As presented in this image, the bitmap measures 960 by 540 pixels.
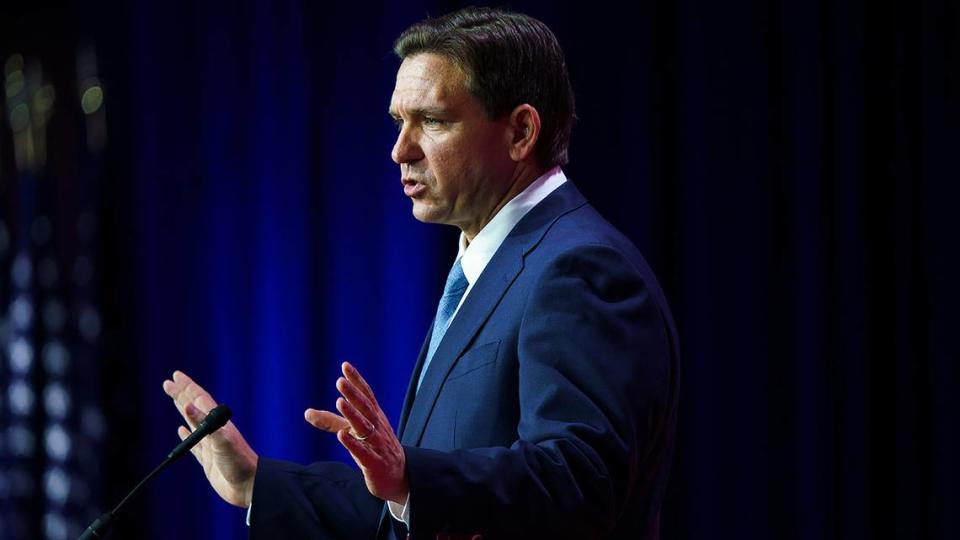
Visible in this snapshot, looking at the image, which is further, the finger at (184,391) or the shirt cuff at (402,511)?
the finger at (184,391)

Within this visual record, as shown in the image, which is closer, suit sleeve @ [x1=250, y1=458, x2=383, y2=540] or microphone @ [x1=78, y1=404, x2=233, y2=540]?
microphone @ [x1=78, y1=404, x2=233, y2=540]

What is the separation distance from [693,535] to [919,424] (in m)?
0.56

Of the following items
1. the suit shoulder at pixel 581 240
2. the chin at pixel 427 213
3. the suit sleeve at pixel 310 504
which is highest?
the chin at pixel 427 213

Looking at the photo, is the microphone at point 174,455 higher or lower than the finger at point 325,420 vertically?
lower

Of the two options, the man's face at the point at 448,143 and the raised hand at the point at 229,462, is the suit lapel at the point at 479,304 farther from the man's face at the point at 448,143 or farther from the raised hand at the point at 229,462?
the raised hand at the point at 229,462

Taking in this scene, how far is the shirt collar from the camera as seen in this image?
154 centimetres

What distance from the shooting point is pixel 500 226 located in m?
1.55

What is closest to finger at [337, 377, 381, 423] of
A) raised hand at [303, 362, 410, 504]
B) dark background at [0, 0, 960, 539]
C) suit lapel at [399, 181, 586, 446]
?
raised hand at [303, 362, 410, 504]

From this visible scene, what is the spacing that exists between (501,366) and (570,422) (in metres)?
0.16

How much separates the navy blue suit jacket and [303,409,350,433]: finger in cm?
11

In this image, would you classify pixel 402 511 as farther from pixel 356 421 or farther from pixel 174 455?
pixel 174 455

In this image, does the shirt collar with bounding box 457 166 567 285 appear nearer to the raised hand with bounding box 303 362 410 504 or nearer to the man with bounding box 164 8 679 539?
the man with bounding box 164 8 679 539

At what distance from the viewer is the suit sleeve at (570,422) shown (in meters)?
1.15

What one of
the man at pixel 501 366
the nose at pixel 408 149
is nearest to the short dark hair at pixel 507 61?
the man at pixel 501 366
